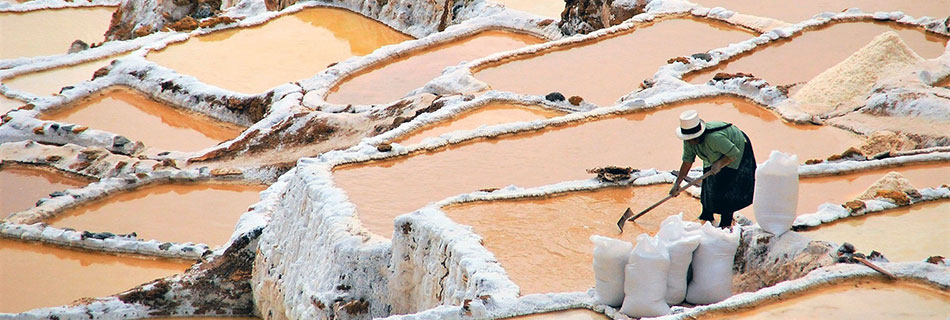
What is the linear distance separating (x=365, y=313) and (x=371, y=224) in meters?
0.92

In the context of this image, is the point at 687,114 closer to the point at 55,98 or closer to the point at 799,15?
the point at 799,15

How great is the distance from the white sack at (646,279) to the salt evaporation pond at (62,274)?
7.86 meters

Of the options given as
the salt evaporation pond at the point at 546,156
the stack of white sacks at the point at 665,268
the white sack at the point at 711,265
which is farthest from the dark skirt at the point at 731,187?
the salt evaporation pond at the point at 546,156

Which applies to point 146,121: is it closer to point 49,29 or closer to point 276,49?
point 276,49

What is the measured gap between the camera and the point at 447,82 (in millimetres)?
17438

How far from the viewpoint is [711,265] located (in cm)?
869

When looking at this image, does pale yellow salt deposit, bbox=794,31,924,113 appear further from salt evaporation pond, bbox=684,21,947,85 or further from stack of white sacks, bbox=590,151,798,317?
stack of white sacks, bbox=590,151,798,317

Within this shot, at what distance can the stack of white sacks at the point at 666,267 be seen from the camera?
8.42m

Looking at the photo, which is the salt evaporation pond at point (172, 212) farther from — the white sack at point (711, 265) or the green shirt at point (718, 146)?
the white sack at point (711, 265)

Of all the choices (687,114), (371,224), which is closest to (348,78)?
(371,224)

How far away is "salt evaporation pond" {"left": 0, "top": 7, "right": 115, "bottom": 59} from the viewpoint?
27.1 meters

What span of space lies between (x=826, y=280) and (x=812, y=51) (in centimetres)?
901

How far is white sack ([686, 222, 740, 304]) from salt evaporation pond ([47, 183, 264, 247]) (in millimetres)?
8280

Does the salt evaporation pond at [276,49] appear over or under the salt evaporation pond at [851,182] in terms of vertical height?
A: under
